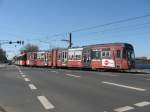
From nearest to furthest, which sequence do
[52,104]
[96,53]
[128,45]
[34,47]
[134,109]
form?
[134,109] < [52,104] < [128,45] < [96,53] < [34,47]

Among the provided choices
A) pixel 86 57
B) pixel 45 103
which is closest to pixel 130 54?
pixel 86 57

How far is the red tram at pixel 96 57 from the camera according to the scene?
4109 cm

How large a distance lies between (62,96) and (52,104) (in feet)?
7.04

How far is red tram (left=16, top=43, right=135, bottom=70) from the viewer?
41.1 meters

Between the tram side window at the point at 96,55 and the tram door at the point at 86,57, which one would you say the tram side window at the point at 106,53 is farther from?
the tram door at the point at 86,57

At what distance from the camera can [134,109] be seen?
1080 centimetres

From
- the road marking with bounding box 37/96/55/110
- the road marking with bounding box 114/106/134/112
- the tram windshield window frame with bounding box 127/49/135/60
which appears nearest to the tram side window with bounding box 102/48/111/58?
the tram windshield window frame with bounding box 127/49/135/60

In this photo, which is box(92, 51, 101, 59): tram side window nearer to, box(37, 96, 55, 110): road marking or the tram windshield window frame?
the tram windshield window frame

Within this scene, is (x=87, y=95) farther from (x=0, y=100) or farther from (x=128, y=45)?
(x=128, y=45)

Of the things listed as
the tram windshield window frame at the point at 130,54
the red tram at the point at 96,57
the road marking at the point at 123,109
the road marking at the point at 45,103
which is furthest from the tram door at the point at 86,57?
the road marking at the point at 123,109

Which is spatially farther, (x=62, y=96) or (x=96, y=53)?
(x=96, y=53)

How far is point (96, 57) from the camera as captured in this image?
45312 millimetres

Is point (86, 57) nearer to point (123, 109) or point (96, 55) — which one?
point (96, 55)

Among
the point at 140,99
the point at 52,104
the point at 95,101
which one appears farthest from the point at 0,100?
the point at 140,99
